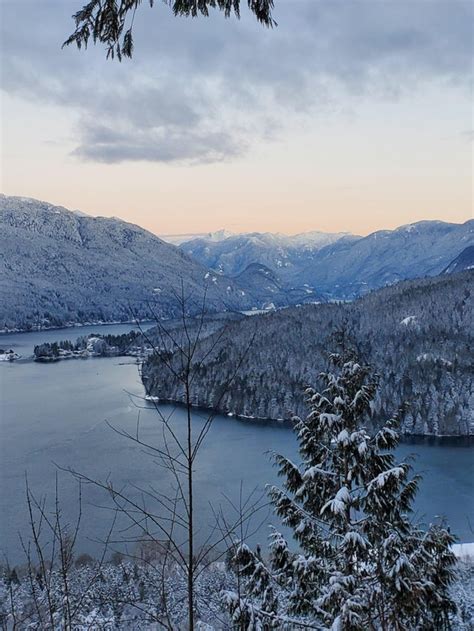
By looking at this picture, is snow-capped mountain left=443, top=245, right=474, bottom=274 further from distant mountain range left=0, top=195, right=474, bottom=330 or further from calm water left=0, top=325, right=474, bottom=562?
calm water left=0, top=325, right=474, bottom=562

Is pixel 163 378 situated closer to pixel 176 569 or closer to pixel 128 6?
pixel 176 569

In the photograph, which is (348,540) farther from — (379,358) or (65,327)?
(65,327)

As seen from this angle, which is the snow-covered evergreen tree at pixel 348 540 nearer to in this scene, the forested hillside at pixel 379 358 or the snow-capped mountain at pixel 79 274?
the forested hillside at pixel 379 358

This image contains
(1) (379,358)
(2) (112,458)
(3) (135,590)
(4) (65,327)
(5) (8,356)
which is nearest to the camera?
(3) (135,590)

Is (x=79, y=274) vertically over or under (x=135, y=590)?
over

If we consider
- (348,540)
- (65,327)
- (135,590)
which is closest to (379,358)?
(135,590)
